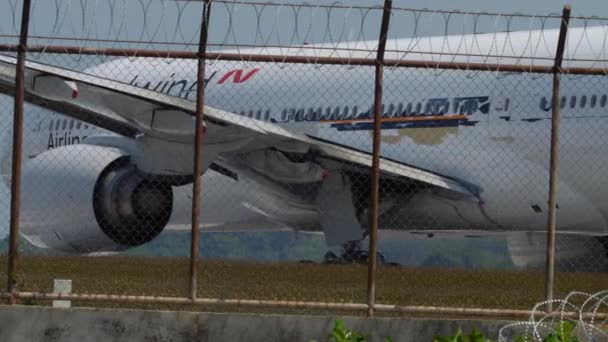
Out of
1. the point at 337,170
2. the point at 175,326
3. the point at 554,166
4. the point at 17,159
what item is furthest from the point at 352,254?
the point at 175,326

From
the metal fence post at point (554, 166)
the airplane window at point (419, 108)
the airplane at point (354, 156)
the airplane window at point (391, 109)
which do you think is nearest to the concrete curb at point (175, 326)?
the metal fence post at point (554, 166)

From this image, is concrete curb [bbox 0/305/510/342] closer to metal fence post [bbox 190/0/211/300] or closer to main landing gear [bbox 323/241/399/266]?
metal fence post [bbox 190/0/211/300]

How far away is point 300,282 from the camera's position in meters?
18.5

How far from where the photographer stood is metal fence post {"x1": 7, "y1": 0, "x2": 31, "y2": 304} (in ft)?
38.3

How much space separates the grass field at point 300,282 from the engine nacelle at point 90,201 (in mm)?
486

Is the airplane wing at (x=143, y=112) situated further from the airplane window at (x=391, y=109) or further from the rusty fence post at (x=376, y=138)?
the rusty fence post at (x=376, y=138)

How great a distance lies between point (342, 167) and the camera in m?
21.4

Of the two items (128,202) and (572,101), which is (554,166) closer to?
(572,101)

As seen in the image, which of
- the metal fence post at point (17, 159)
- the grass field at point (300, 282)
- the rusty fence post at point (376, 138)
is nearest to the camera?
the metal fence post at point (17, 159)

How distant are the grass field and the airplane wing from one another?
1.65 meters

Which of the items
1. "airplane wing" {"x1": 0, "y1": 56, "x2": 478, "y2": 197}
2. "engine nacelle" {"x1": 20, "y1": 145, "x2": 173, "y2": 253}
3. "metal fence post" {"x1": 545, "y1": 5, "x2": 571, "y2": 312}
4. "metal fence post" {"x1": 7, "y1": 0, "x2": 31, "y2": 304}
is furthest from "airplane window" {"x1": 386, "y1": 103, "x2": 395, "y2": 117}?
"metal fence post" {"x1": 7, "y1": 0, "x2": 31, "y2": 304}

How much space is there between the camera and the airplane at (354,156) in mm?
19953

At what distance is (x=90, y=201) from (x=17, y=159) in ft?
29.8

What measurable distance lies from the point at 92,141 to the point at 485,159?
585 centimetres
